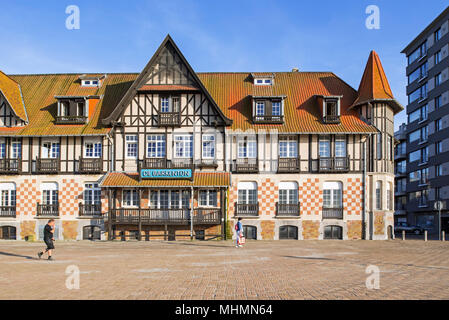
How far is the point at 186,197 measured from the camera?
3294 centimetres

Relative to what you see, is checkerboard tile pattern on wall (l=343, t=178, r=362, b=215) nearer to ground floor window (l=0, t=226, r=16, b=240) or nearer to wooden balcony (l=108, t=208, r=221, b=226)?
wooden balcony (l=108, t=208, r=221, b=226)

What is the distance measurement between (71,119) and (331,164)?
19.6 meters

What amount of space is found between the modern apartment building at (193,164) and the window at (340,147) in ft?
0.24

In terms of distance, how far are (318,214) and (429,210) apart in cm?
3790

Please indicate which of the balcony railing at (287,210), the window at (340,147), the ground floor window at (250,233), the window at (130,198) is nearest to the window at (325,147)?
the window at (340,147)

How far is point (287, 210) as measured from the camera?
108ft

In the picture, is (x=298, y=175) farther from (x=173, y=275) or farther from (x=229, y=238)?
(x=173, y=275)

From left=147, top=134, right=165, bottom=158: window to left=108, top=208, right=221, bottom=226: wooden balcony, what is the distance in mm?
4105

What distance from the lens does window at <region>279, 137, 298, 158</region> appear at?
33.4m

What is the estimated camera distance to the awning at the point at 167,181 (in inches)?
1223

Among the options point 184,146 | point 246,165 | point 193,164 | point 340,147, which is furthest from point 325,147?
point 184,146

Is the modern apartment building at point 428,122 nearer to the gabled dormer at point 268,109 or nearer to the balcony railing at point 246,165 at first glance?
the gabled dormer at point 268,109
